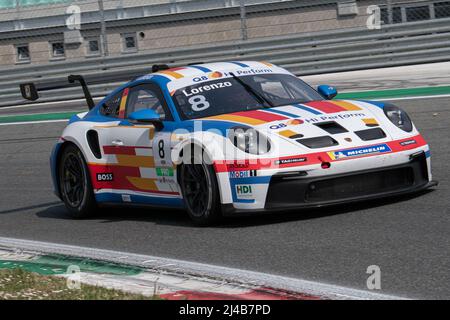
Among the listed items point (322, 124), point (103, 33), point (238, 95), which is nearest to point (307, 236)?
point (322, 124)

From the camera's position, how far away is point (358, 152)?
7.50 m

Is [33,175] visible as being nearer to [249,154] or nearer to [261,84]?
[261,84]

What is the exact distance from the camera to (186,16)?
2289 cm

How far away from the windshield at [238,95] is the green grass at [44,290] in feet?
8.51

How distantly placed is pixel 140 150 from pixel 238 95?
0.97 meters

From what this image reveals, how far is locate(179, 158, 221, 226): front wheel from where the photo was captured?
766 centimetres

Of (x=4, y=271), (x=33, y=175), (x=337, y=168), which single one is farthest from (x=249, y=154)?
(x=33, y=175)

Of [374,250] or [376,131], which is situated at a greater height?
[376,131]

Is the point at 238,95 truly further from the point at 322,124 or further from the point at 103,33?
the point at 103,33

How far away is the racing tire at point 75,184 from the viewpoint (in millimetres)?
9328

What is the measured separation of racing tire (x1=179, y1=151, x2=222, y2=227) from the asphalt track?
12cm

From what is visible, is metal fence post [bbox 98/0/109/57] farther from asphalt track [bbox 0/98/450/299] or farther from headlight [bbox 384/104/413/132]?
headlight [bbox 384/104/413/132]
